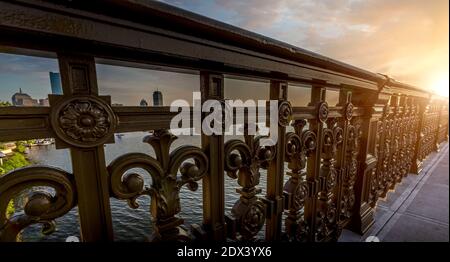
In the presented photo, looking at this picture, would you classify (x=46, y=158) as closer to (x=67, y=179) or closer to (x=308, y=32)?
(x=67, y=179)

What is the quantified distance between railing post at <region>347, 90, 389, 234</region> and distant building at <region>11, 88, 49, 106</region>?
7.51 feet

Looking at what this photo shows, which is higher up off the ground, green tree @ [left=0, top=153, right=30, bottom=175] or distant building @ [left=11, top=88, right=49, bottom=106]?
distant building @ [left=11, top=88, right=49, bottom=106]

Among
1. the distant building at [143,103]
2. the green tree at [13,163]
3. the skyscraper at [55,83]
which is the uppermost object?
the skyscraper at [55,83]

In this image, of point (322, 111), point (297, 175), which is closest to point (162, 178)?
point (297, 175)

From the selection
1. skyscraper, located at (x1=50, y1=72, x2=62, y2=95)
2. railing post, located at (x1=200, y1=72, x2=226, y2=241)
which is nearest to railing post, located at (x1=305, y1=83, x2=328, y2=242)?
railing post, located at (x1=200, y1=72, x2=226, y2=241)

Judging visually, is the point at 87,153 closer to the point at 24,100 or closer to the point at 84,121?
the point at 84,121

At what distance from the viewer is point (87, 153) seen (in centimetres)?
66

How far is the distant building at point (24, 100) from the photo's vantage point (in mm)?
555

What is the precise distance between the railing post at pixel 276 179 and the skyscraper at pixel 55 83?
930 millimetres

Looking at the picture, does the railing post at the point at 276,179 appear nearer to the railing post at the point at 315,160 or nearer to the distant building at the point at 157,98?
the railing post at the point at 315,160

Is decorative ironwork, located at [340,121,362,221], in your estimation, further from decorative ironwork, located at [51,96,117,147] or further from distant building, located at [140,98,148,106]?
decorative ironwork, located at [51,96,117,147]

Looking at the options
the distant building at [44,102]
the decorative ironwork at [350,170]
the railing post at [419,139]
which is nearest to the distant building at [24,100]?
the distant building at [44,102]

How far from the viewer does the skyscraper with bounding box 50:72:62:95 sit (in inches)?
23.7
